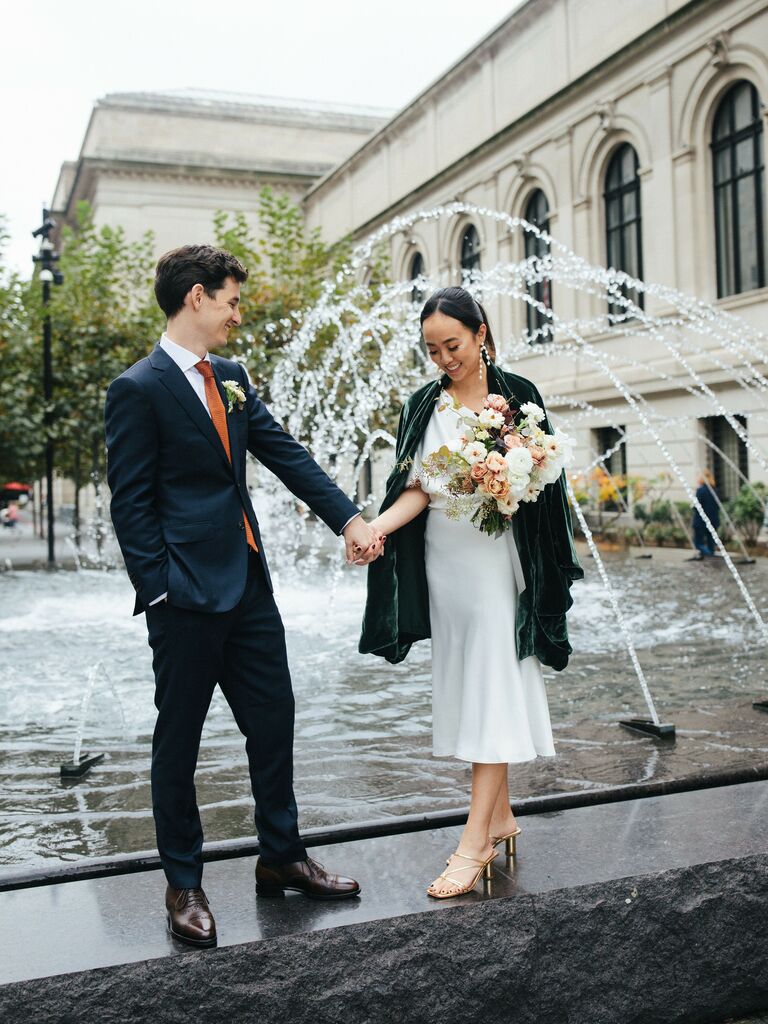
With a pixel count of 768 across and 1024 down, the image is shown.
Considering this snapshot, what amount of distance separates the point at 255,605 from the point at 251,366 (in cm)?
1865

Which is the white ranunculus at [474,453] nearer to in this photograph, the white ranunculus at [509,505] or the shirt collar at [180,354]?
the white ranunculus at [509,505]

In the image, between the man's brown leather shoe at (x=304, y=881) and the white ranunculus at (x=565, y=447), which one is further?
the white ranunculus at (x=565, y=447)

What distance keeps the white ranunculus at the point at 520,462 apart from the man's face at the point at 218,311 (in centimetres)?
95

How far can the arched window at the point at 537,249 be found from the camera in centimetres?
3042

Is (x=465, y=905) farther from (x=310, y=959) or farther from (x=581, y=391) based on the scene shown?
(x=581, y=391)

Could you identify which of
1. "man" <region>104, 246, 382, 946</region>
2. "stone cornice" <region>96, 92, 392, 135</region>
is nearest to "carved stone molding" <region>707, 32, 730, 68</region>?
"man" <region>104, 246, 382, 946</region>

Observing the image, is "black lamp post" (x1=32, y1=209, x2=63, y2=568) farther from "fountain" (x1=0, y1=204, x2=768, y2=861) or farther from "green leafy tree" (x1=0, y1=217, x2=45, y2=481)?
"fountain" (x1=0, y1=204, x2=768, y2=861)

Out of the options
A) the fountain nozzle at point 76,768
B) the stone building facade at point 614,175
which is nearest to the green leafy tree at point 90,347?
the stone building facade at point 614,175

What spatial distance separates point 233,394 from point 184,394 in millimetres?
162

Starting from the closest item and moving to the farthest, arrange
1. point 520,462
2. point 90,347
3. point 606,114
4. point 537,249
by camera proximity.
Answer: point 520,462, point 90,347, point 606,114, point 537,249

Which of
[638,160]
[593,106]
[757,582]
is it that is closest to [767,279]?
[638,160]

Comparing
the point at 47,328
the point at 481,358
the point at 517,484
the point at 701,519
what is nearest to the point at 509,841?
the point at 517,484

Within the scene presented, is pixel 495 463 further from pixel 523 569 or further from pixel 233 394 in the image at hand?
pixel 233 394

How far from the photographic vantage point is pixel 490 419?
352 centimetres
